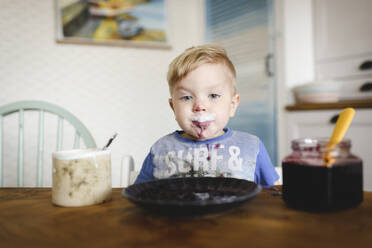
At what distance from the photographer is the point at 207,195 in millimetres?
569

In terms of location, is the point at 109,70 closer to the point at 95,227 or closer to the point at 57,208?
the point at 57,208

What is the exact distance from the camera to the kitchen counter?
1.84 m

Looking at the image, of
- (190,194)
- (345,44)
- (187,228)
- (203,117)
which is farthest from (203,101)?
(345,44)

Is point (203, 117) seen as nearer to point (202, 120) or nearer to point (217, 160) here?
point (202, 120)

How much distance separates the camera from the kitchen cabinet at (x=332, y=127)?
6.14 ft

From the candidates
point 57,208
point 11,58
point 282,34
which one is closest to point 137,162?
point 11,58

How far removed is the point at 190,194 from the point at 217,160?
0.32 m

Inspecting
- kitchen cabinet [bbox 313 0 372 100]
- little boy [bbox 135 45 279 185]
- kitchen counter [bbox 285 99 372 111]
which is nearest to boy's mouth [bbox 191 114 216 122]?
little boy [bbox 135 45 279 185]

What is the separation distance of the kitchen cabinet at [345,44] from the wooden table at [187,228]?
6.33ft

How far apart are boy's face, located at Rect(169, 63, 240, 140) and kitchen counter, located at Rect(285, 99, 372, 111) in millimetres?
1304

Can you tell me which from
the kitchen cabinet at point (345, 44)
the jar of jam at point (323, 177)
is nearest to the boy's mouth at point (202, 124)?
the jar of jam at point (323, 177)

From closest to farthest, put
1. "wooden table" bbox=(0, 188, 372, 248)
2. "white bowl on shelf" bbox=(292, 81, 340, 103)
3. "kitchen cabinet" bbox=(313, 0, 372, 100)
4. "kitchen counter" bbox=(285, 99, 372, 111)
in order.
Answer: "wooden table" bbox=(0, 188, 372, 248) < "kitchen counter" bbox=(285, 99, 372, 111) < "white bowl on shelf" bbox=(292, 81, 340, 103) < "kitchen cabinet" bbox=(313, 0, 372, 100)

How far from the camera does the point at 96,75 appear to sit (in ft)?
6.91

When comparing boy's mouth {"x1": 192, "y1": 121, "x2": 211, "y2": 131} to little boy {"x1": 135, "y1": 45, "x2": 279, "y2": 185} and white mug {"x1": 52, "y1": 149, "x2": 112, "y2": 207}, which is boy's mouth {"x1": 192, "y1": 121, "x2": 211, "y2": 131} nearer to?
little boy {"x1": 135, "y1": 45, "x2": 279, "y2": 185}
